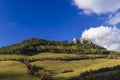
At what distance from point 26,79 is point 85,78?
1257 inches

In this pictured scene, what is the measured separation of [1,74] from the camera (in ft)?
654

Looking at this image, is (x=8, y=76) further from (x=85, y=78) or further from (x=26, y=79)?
(x=85, y=78)

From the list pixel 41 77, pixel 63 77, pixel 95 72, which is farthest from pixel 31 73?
pixel 95 72

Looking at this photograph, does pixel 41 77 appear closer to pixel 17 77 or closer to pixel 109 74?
pixel 17 77

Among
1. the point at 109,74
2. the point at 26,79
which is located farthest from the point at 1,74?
the point at 109,74

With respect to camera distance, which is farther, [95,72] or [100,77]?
[95,72]

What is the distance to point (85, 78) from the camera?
7269 inches

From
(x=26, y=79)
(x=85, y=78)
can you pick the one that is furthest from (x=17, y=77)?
(x=85, y=78)

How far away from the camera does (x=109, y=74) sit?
617 feet

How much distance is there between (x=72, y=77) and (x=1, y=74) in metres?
43.9

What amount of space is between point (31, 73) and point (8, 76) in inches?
554

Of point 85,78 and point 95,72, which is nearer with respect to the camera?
point 85,78

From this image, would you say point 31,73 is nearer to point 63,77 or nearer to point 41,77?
point 41,77

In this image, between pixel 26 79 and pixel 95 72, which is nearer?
pixel 26 79
